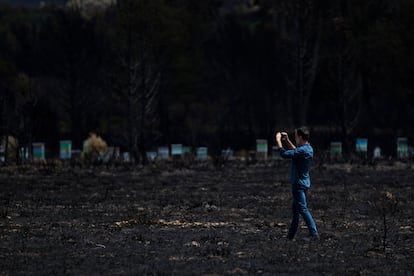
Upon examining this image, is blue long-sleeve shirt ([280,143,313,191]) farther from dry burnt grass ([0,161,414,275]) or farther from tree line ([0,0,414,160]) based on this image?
tree line ([0,0,414,160])

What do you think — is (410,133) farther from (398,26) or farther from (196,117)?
(196,117)

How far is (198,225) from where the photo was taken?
14.2m

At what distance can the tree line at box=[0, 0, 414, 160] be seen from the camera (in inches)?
1484

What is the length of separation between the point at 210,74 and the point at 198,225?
42.5 m

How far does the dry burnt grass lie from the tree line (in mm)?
10770

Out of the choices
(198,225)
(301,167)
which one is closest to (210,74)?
(198,225)

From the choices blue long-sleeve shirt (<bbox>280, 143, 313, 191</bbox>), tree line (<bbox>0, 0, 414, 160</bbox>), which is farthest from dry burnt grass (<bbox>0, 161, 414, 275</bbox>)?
tree line (<bbox>0, 0, 414, 160</bbox>)

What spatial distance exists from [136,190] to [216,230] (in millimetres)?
7852

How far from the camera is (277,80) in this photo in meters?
57.7

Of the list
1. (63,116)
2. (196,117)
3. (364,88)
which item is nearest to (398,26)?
(364,88)

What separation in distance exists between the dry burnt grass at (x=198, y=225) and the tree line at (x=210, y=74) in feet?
35.3

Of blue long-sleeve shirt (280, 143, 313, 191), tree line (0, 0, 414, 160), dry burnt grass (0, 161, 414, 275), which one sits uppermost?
tree line (0, 0, 414, 160)

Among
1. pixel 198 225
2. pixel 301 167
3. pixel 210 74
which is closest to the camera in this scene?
pixel 301 167

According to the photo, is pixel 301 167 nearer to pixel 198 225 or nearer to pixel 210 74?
pixel 198 225
